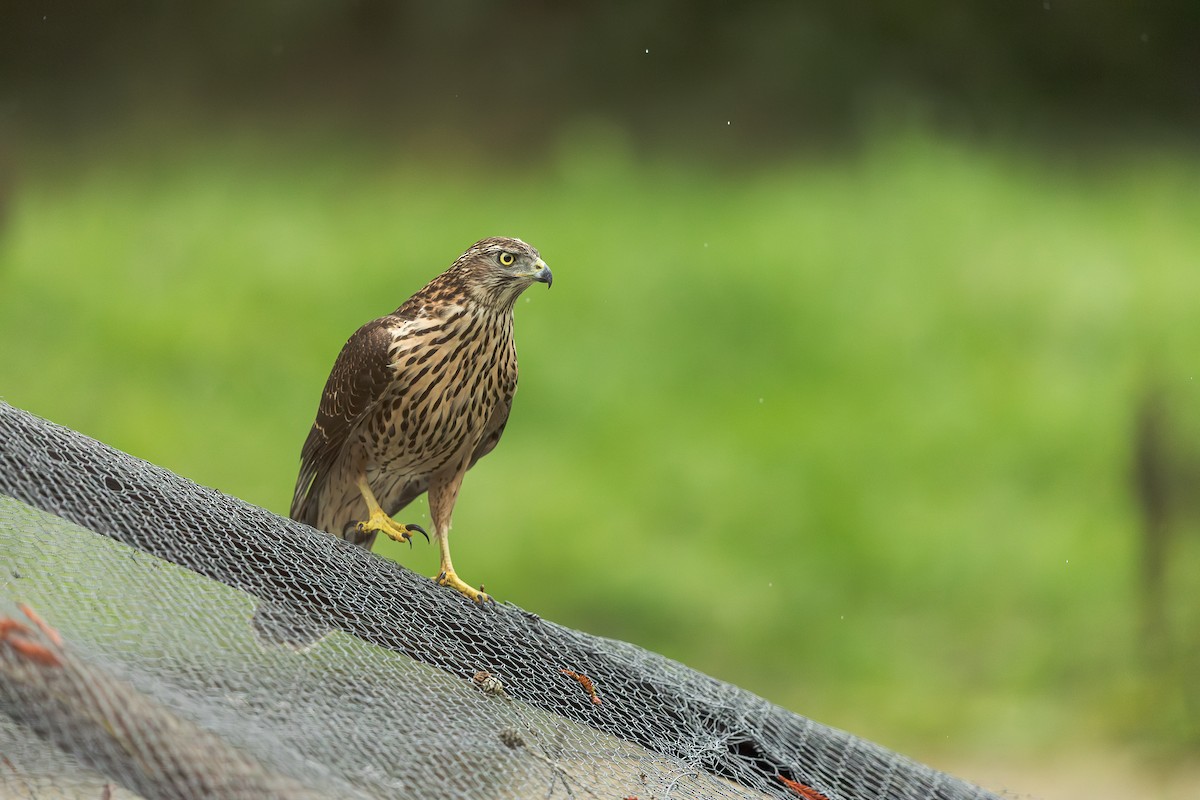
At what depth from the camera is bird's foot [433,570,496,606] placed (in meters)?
2.00

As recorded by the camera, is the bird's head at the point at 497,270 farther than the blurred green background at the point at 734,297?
No

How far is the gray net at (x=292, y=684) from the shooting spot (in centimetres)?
112

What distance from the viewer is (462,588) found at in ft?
6.97

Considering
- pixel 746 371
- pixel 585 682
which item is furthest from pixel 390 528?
pixel 746 371

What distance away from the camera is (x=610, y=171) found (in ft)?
18.7

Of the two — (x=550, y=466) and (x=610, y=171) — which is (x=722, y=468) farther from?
(x=610, y=171)

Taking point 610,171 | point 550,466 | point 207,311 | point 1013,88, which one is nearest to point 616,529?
point 550,466

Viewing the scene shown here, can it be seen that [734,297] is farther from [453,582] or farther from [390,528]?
[453,582]

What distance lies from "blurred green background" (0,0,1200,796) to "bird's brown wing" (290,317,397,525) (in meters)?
2.56

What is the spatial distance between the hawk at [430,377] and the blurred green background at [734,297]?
2.57 m

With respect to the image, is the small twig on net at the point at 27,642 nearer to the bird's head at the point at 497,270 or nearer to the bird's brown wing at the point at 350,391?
the bird's brown wing at the point at 350,391

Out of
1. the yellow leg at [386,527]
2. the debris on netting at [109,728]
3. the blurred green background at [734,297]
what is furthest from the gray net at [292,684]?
the blurred green background at [734,297]

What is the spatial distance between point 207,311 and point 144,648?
435cm

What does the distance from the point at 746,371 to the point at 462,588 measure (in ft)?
11.1
